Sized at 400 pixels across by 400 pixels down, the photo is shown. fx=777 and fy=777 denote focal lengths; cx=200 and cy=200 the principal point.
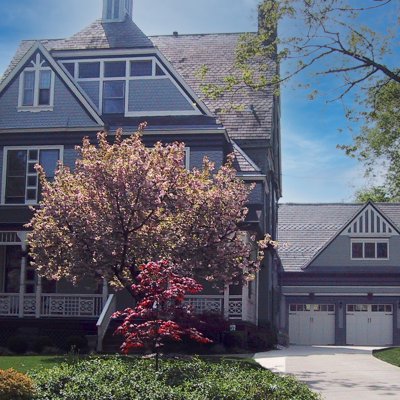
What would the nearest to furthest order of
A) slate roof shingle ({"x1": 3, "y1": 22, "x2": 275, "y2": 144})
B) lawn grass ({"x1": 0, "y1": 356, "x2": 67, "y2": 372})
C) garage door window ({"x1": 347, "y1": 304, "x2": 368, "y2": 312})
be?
lawn grass ({"x1": 0, "y1": 356, "x2": 67, "y2": 372}) < slate roof shingle ({"x1": 3, "y1": 22, "x2": 275, "y2": 144}) < garage door window ({"x1": 347, "y1": 304, "x2": 368, "y2": 312})

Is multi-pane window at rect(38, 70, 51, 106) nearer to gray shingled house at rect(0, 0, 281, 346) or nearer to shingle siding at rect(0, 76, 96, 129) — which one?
gray shingled house at rect(0, 0, 281, 346)

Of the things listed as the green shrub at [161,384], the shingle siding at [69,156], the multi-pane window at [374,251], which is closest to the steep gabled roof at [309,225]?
the multi-pane window at [374,251]

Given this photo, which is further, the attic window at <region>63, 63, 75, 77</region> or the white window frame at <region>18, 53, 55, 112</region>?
the attic window at <region>63, 63, 75, 77</region>

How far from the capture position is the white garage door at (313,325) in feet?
133

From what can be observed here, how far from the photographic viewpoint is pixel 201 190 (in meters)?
19.4

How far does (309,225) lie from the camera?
4481 centimetres

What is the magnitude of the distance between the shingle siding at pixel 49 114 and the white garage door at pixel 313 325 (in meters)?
18.5

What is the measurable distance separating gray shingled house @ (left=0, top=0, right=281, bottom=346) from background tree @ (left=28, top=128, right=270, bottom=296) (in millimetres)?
6531

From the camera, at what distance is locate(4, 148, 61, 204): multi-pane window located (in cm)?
2778

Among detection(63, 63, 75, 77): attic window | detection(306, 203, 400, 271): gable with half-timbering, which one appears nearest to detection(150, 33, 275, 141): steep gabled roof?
detection(63, 63, 75, 77): attic window

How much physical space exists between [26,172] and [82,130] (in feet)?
8.44

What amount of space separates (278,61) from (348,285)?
2275 centimetres

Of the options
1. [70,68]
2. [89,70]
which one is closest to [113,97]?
[89,70]

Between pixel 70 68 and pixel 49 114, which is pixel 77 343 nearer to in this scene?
pixel 49 114
